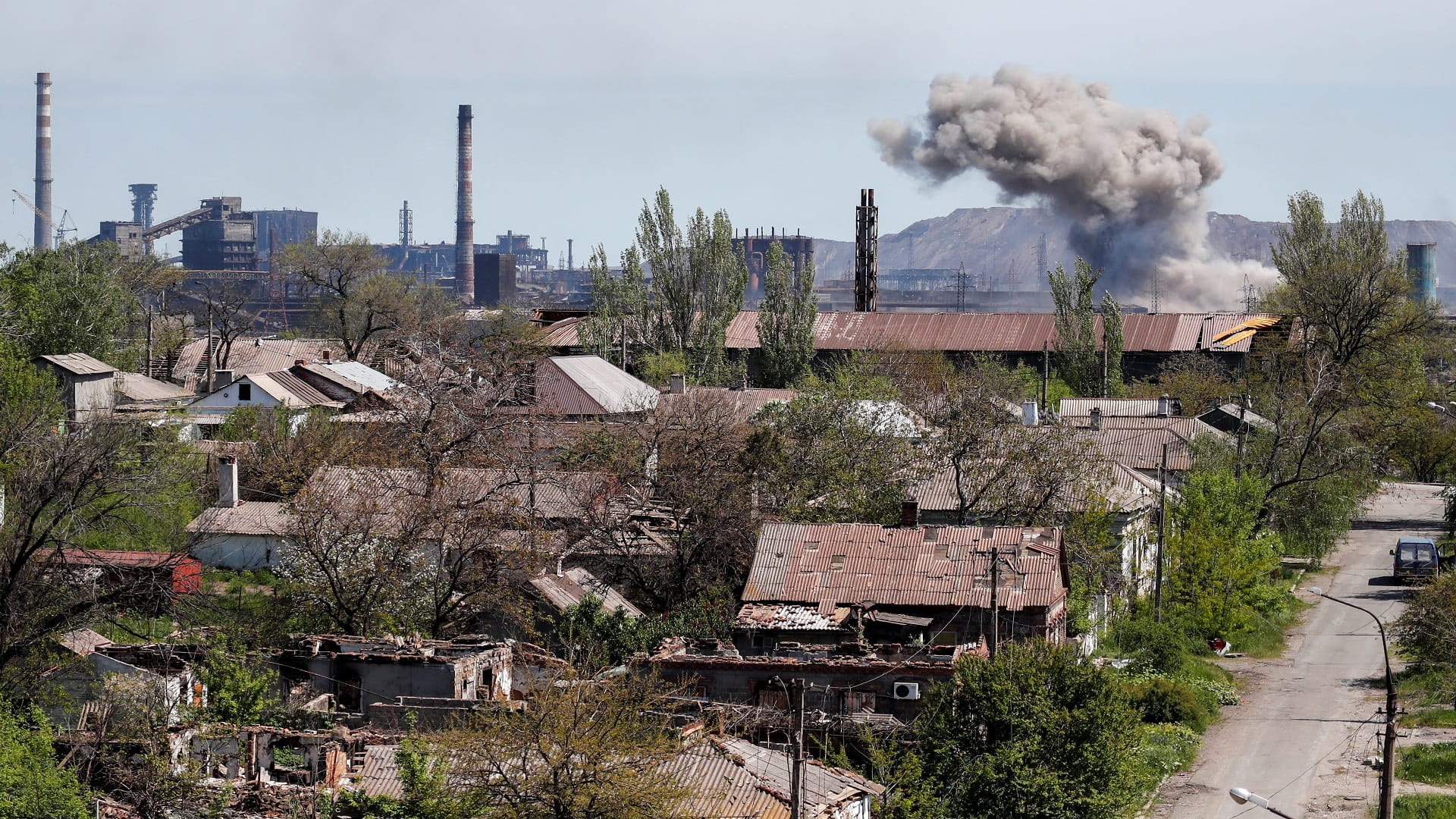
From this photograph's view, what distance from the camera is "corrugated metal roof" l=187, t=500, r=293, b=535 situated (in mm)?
36625

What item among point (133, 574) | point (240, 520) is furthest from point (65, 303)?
point (133, 574)

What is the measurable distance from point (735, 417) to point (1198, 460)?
12375 millimetres

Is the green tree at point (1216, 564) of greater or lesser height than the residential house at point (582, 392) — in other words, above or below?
below

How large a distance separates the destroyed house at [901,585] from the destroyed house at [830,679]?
2248 mm

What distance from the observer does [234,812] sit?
19.9 meters

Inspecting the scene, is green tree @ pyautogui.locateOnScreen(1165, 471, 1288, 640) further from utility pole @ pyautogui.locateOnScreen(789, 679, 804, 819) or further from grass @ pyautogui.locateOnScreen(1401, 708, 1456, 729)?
utility pole @ pyautogui.locateOnScreen(789, 679, 804, 819)

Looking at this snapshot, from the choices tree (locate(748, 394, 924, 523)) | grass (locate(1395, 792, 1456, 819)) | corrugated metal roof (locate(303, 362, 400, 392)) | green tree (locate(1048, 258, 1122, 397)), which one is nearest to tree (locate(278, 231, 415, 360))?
corrugated metal roof (locate(303, 362, 400, 392))

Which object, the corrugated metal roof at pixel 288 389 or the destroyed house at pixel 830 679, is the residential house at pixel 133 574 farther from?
the corrugated metal roof at pixel 288 389

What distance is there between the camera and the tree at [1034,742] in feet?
67.8

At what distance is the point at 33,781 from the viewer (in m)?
19.3

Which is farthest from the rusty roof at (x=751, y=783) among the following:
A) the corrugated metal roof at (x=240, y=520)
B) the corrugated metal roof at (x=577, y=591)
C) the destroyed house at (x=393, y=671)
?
the corrugated metal roof at (x=240, y=520)

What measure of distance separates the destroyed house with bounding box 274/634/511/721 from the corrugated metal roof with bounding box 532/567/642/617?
373cm

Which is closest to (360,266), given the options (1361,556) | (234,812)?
(1361,556)

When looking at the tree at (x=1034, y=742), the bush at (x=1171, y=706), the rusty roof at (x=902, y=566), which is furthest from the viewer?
the bush at (x=1171, y=706)
